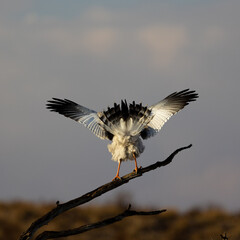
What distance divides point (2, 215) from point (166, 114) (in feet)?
54.9

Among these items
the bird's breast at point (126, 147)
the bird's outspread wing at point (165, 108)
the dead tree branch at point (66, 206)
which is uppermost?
the bird's outspread wing at point (165, 108)

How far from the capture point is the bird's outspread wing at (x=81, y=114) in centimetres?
1164

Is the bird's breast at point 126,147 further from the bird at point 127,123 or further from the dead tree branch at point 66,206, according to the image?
the dead tree branch at point 66,206

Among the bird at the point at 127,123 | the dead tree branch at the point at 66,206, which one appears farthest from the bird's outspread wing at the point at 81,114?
the dead tree branch at the point at 66,206

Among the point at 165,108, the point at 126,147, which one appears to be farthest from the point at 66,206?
the point at 165,108

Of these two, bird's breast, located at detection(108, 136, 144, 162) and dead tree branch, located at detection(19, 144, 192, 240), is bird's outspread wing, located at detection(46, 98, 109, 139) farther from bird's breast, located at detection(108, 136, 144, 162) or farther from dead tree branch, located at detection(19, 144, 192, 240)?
dead tree branch, located at detection(19, 144, 192, 240)

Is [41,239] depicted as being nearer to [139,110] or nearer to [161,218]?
[139,110]

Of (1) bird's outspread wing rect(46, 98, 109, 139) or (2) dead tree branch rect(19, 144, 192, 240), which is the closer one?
(2) dead tree branch rect(19, 144, 192, 240)

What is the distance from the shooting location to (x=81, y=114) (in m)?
12.2

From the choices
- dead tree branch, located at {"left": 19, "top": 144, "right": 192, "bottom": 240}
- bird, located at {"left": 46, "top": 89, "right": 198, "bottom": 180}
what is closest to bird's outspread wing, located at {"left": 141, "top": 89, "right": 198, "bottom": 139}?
bird, located at {"left": 46, "top": 89, "right": 198, "bottom": 180}

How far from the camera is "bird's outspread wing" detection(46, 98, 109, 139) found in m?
11.6

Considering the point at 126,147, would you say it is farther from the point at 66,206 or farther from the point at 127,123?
the point at 66,206

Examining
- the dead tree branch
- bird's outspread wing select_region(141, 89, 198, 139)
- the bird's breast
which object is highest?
bird's outspread wing select_region(141, 89, 198, 139)

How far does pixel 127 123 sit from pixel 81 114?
144cm
